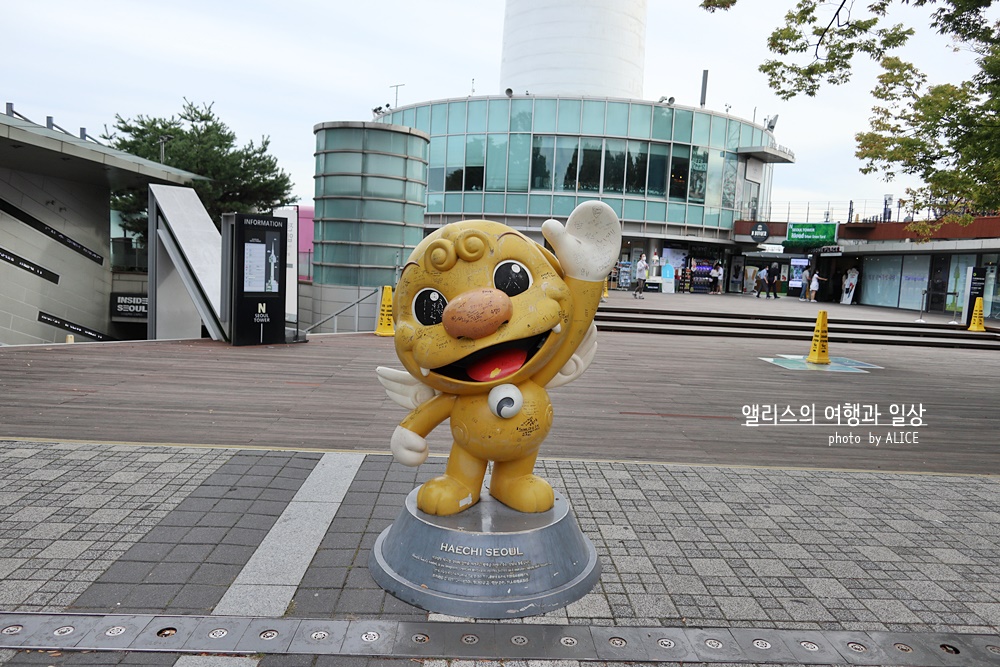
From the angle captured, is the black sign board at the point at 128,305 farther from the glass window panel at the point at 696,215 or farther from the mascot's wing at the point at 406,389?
the glass window panel at the point at 696,215

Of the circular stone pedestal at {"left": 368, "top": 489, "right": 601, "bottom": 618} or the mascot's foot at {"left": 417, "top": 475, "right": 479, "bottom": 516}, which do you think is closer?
the circular stone pedestal at {"left": 368, "top": 489, "right": 601, "bottom": 618}

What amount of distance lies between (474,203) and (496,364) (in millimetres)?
29587

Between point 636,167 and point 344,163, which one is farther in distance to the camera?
point 636,167

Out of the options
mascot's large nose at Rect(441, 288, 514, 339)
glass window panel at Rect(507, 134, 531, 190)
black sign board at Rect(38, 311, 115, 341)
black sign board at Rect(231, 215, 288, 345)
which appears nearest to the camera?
mascot's large nose at Rect(441, 288, 514, 339)


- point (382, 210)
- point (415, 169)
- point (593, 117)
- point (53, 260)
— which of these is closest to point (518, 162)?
point (593, 117)

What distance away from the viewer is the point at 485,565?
12.1ft

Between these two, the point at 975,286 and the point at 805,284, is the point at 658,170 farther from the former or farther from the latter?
the point at 975,286

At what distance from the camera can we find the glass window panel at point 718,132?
32.5 metres

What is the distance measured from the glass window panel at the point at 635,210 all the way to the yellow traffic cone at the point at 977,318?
15.0 meters

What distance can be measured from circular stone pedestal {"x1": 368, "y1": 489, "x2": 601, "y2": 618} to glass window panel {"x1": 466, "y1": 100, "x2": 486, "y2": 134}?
99.1ft

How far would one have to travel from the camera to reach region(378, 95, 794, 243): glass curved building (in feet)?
103

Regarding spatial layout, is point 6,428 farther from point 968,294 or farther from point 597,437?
point 968,294

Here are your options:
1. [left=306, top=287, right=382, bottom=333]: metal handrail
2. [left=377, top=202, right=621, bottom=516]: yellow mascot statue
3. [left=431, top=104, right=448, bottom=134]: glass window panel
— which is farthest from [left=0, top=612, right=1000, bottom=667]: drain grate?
[left=431, top=104, right=448, bottom=134]: glass window panel

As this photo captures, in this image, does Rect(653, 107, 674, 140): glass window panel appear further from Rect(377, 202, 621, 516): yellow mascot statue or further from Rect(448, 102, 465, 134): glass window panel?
Rect(377, 202, 621, 516): yellow mascot statue
